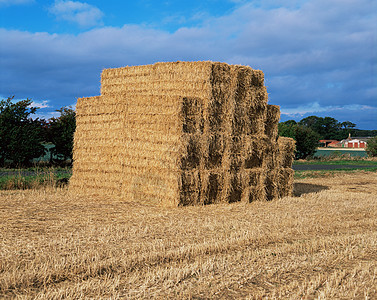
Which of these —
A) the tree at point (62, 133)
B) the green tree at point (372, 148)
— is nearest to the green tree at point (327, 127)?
the green tree at point (372, 148)

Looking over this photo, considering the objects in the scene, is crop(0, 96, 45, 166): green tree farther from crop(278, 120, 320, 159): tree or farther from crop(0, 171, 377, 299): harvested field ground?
crop(278, 120, 320, 159): tree

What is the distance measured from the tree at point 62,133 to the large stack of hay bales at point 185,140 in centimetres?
960

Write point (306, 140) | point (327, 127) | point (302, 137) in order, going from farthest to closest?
1. point (327, 127)
2. point (306, 140)
3. point (302, 137)

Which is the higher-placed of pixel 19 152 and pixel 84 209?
pixel 19 152

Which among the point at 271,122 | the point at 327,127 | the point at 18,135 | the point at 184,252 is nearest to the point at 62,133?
the point at 18,135

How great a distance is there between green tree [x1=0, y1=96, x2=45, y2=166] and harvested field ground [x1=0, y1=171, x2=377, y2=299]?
11584mm

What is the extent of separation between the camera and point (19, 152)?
21.3 metres

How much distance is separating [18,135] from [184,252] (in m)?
17.8

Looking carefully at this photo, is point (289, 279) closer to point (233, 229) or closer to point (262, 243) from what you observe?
point (262, 243)

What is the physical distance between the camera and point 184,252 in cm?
622

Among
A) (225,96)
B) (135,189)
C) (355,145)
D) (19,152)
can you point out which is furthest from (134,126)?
(355,145)

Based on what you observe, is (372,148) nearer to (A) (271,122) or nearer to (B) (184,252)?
(A) (271,122)

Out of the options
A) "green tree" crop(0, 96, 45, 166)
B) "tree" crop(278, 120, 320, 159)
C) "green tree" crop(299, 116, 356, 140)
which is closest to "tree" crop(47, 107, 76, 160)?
"green tree" crop(0, 96, 45, 166)

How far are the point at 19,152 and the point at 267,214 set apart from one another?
52.7 feet
